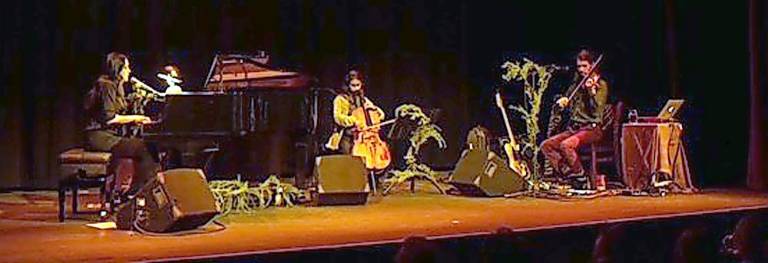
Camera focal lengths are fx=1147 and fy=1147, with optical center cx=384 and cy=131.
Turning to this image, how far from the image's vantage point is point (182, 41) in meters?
11.2

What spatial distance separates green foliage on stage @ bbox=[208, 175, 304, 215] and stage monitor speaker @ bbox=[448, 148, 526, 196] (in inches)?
57.6

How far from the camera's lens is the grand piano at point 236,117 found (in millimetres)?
8586

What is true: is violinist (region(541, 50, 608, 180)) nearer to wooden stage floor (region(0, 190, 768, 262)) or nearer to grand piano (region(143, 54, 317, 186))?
wooden stage floor (region(0, 190, 768, 262))

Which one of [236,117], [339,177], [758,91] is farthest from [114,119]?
[758,91]

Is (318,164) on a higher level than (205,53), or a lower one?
lower

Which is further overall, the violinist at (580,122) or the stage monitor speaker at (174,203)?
the violinist at (580,122)

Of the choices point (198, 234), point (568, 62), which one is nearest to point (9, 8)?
point (198, 234)

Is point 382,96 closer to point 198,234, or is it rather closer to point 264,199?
point 264,199

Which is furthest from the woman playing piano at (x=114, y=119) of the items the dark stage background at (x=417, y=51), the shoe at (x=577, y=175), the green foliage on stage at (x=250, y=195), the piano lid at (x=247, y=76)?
the shoe at (x=577, y=175)

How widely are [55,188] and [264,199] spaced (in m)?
2.75

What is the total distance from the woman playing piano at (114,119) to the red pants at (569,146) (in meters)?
3.42

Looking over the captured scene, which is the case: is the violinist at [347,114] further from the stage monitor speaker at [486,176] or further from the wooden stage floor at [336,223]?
the stage monitor speaker at [486,176]

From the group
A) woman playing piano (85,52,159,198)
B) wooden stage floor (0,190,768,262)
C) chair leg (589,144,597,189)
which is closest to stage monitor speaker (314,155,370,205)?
wooden stage floor (0,190,768,262)

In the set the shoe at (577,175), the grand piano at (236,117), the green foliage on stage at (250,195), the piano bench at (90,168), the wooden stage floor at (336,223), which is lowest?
the wooden stage floor at (336,223)
